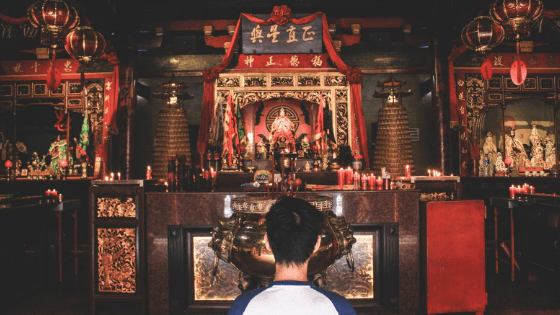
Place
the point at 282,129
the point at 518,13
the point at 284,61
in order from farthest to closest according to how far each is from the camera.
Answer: the point at 282,129 → the point at 284,61 → the point at 518,13

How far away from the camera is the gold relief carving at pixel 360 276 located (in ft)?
10.5

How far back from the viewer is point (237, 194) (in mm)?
3184

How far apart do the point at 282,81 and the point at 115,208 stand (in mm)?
4549

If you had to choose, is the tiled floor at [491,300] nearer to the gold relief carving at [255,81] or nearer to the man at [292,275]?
the man at [292,275]

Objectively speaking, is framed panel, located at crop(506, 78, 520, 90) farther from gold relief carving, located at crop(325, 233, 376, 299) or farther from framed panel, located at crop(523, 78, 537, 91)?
gold relief carving, located at crop(325, 233, 376, 299)

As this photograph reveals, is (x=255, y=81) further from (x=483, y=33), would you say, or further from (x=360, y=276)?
(x=360, y=276)

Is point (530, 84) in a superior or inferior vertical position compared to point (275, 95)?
superior

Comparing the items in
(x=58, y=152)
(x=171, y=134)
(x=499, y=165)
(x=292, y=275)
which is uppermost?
(x=171, y=134)

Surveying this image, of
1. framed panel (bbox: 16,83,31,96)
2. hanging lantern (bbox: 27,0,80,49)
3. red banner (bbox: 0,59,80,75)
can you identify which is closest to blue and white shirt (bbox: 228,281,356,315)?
hanging lantern (bbox: 27,0,80,49)

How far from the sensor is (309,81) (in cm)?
716

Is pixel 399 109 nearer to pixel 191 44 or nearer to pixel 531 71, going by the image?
pixel 531 71

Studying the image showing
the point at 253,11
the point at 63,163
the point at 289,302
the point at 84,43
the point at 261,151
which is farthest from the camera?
the point at 261,151

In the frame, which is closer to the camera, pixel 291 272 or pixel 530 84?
pixel 291 272

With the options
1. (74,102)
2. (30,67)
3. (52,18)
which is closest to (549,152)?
(52,18)
